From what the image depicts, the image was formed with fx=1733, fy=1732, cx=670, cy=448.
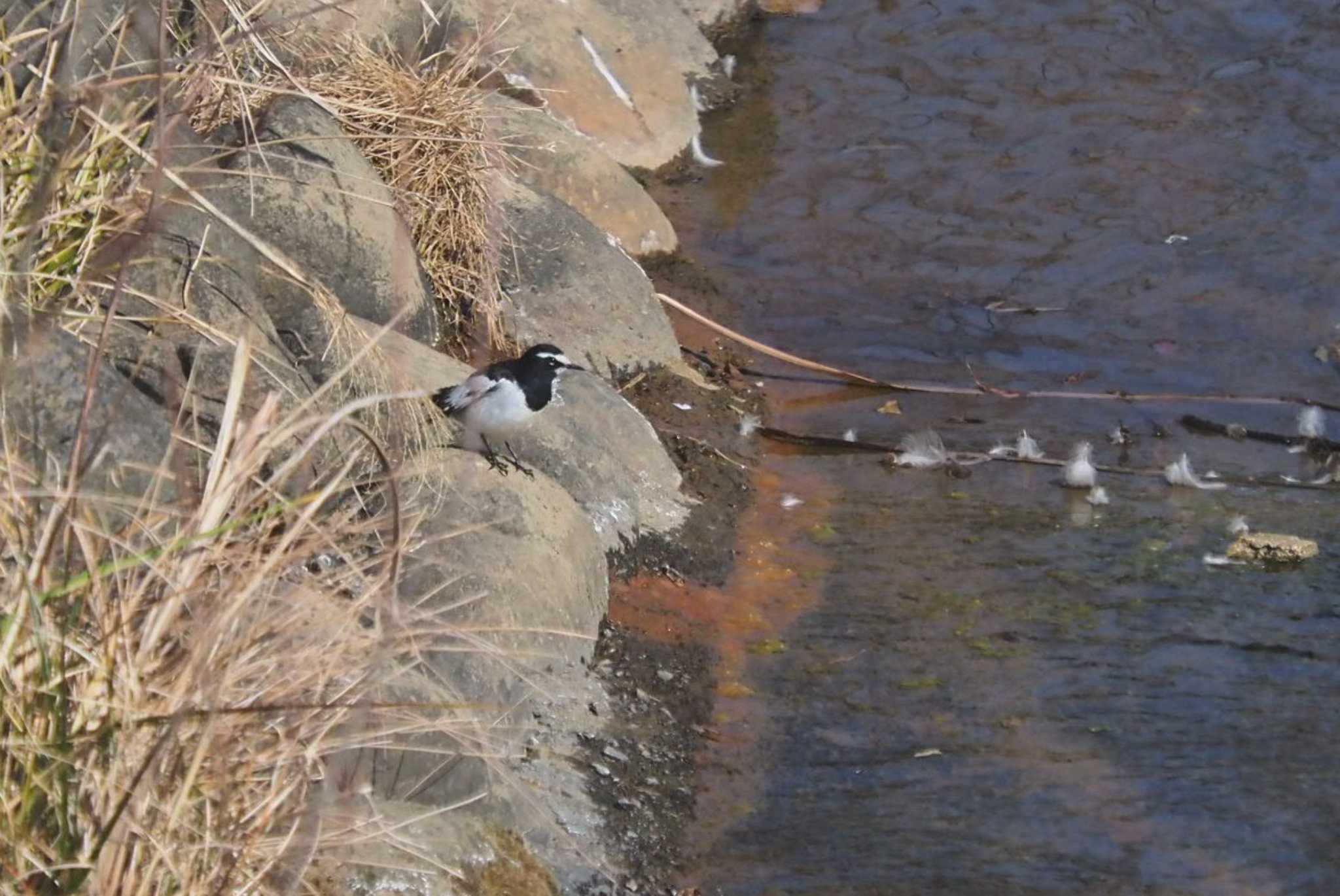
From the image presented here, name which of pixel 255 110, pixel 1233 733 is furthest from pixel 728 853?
pixel 255 110

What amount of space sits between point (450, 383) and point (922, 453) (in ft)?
7.60

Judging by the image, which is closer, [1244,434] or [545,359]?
[545,359]

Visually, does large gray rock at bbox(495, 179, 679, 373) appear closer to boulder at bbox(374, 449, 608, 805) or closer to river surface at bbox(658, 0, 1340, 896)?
river surface at bbox(658, 0, 1340, 896)

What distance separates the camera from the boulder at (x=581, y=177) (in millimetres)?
8375

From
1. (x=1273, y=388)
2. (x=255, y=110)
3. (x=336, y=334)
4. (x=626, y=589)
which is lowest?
(x=1273, y=388)

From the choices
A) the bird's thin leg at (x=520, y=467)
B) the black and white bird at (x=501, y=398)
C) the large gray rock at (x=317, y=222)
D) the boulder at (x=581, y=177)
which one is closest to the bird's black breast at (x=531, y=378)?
the black and white bird at (x=501, y=398)

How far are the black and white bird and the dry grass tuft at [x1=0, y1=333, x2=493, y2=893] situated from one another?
2.27 m

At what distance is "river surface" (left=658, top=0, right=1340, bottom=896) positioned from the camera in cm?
518

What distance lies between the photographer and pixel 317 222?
5.91 m

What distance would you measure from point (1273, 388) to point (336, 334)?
486 cm

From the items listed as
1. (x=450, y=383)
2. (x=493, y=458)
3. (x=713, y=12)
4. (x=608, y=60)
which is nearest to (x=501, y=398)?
(x=493, y=458)

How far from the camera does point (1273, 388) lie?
8180 millimetres

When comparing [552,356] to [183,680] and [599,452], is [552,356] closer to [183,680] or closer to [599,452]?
[599,452]

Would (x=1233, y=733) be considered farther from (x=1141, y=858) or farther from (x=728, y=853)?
(x=728, y=853)
